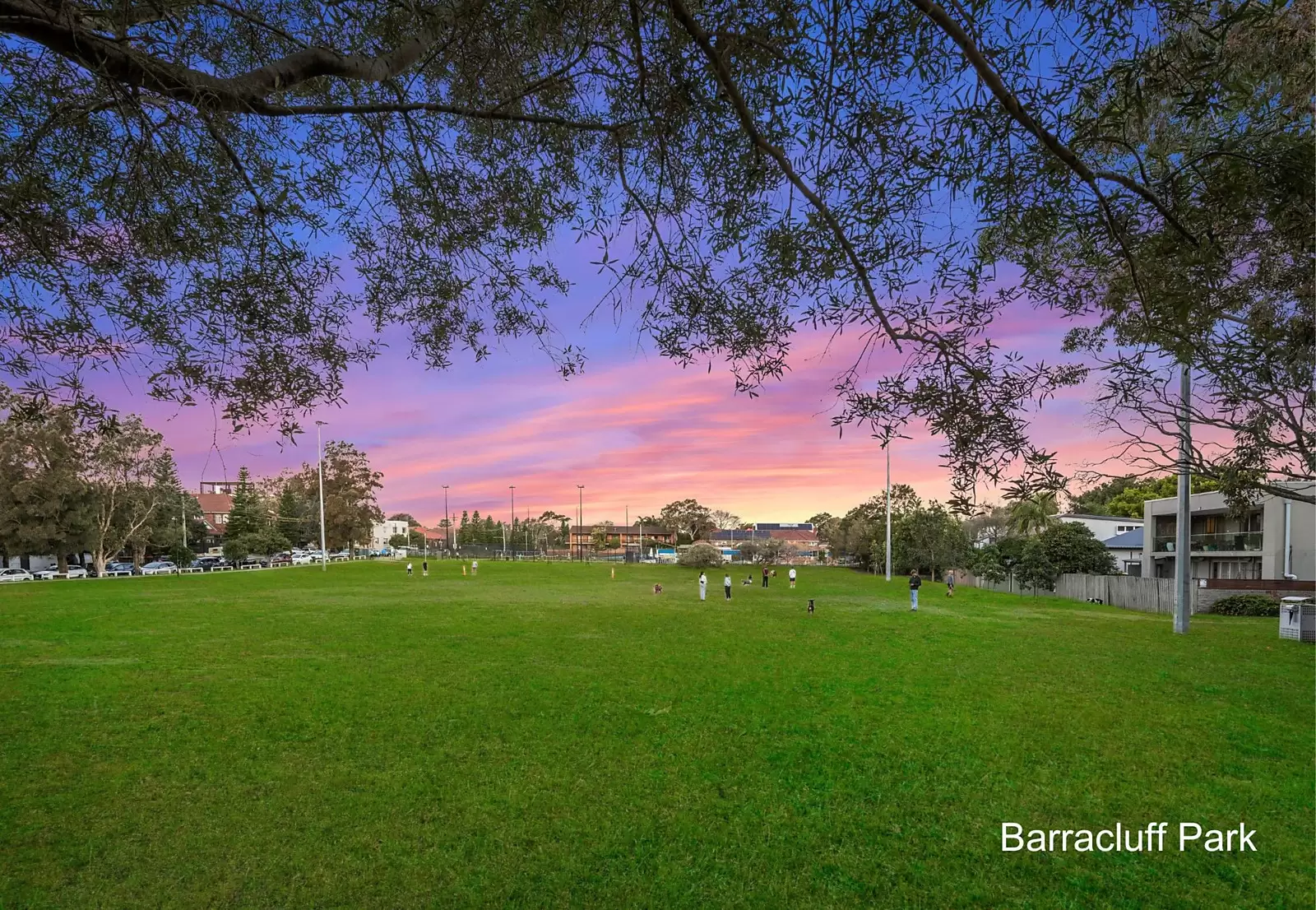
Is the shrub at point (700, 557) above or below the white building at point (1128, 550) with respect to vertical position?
below

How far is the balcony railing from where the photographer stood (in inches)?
1276

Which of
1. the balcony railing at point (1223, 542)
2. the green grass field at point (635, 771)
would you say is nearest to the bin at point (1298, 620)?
the green grass field at point (635, 771)

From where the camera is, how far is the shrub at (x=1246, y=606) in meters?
25.8

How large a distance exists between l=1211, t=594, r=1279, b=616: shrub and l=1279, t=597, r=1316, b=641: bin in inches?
305

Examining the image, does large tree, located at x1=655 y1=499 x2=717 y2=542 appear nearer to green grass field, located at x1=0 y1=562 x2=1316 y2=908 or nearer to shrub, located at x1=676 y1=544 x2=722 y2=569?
shrub, located at x1=676 y1=544 x2=722 y2=569

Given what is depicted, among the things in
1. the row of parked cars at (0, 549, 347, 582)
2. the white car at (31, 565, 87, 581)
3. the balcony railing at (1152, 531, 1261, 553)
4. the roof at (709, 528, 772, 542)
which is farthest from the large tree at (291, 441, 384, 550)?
the balcony railing at (1152, 531, 1261, 553)

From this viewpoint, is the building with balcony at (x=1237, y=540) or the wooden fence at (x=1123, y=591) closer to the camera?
the wooden fence at (x=1123, y=591)

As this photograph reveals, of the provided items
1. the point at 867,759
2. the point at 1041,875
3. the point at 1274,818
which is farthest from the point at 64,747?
the point at 1274,818

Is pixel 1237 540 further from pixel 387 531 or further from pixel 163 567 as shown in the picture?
pixel 387 531

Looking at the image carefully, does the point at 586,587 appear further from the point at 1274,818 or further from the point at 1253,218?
the point at 1253,218

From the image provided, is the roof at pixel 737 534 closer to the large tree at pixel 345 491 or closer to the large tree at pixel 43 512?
the large tree at pixel 345 491

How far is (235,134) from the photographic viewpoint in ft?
15.8

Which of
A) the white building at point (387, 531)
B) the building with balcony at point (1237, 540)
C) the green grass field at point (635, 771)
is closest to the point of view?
the green grass field at point (635, 771)

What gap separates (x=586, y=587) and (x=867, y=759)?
29.5 m
